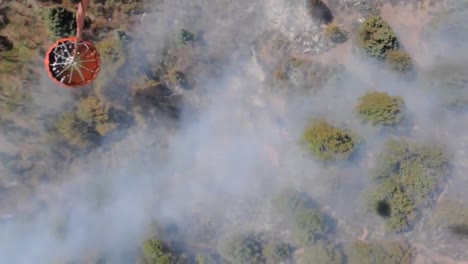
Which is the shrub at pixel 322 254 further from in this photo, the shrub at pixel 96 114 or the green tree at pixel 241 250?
the shrub at pixel 96 114

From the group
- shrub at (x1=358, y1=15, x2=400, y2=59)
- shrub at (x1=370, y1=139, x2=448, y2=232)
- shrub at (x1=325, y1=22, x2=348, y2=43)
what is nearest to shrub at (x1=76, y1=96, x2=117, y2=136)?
shrub at (x1=325, y1=22, x2=348, y2=43)

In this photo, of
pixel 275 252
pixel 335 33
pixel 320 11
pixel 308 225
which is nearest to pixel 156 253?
pixel 275 252

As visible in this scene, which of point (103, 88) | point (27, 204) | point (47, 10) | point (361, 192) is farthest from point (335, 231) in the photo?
point (47, 10)

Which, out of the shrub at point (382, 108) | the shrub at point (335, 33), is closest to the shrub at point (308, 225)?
the shrub at point (382, 108)

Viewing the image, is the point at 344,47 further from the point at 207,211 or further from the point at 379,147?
the point at 207,211

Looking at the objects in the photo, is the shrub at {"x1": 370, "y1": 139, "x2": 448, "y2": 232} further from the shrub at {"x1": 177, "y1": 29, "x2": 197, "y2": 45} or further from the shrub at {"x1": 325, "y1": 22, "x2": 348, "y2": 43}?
the shrub at {"x1": 177, "y1": 29, "x2": 197, "y2": 45}
